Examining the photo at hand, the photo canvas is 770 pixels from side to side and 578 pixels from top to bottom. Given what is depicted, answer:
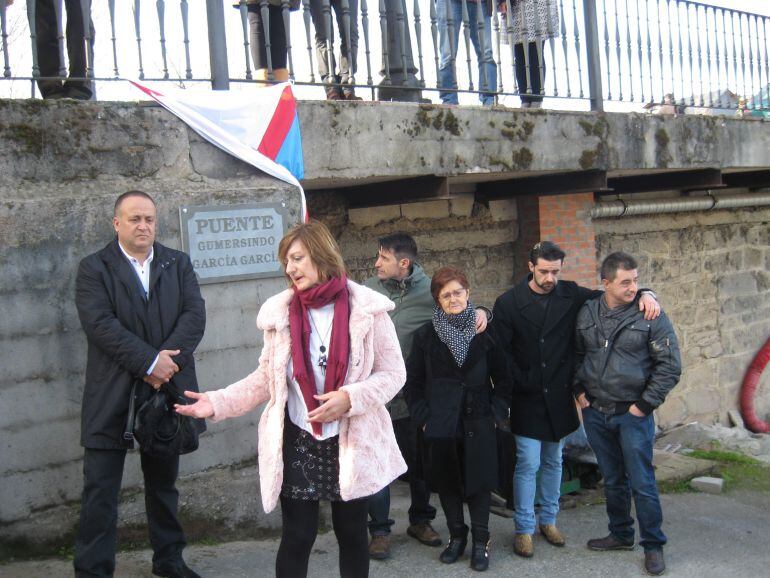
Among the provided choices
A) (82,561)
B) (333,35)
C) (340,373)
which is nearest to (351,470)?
(340,373)

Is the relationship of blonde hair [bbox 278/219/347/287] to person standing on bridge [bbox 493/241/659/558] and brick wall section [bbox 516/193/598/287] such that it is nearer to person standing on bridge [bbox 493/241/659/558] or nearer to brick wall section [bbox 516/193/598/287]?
person standing on bridge [bbox 493/241/659/558]

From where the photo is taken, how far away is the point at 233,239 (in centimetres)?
476

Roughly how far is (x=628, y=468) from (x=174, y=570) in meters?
2.39

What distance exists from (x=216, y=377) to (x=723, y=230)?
698 cm

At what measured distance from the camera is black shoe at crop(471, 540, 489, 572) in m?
4.60

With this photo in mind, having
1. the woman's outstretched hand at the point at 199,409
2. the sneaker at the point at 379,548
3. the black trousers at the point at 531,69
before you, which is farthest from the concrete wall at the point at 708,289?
the woman's outstretched hand at the point at 199,409

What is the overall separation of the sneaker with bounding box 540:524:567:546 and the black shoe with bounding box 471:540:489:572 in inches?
22.8

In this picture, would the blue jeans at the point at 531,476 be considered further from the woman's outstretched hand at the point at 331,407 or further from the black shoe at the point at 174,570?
the woman's outstretched hand at the point at 331,407

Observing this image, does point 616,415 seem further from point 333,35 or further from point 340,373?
point 333,35

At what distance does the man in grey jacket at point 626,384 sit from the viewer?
4.57 meters

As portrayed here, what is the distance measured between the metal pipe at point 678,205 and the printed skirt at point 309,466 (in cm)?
517

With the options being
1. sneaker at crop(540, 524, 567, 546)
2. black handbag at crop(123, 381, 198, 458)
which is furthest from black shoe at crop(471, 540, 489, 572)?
black handbag at crop(123, 381, 198, 458)

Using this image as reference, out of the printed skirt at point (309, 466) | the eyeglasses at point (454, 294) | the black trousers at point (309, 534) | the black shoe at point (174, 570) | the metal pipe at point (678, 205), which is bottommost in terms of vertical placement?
the black shoe at point (174, 570)

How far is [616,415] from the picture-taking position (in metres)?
4.66
